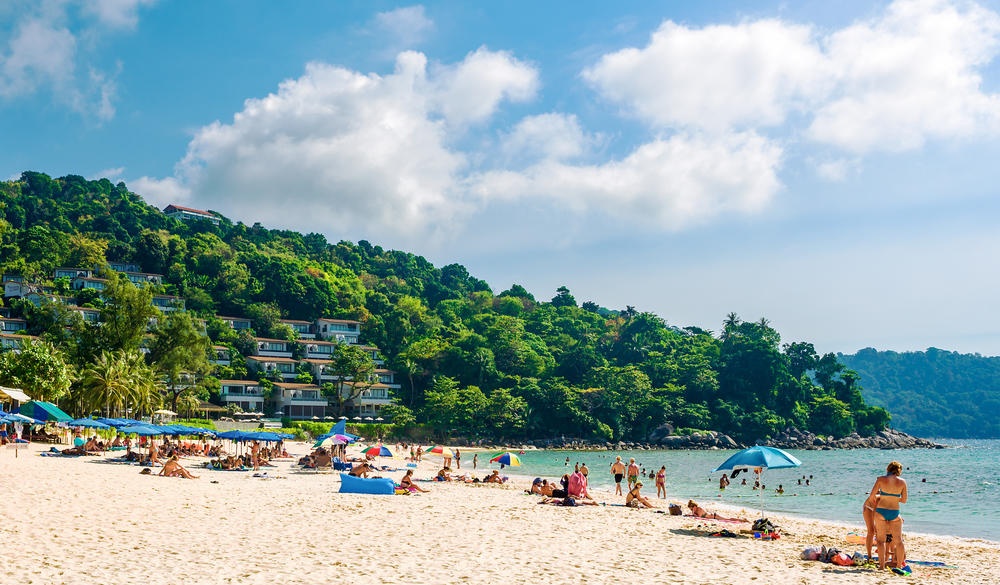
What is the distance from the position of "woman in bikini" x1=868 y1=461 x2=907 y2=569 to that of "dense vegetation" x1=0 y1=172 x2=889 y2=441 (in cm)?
6245

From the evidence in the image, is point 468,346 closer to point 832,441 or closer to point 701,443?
point 701,443

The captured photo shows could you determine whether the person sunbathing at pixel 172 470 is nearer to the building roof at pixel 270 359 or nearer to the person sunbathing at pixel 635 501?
the person sunbathing at pixel 635 501

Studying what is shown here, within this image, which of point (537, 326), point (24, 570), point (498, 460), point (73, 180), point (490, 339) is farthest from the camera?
point (73, 180)

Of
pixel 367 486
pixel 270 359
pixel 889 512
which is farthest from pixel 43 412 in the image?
pixel 270 359

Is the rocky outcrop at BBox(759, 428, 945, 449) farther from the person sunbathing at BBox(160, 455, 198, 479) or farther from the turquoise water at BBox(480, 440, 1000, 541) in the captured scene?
the person sunbathing at BBox(160, 455, 198, 479)

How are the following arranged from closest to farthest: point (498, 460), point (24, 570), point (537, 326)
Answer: point (24, 570) → point (498, 460) → point (537, 326)

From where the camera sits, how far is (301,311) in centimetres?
11600

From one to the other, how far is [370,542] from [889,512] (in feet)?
29.8

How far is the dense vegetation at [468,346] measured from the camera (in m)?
86.6

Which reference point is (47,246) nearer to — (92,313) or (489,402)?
(92,313)

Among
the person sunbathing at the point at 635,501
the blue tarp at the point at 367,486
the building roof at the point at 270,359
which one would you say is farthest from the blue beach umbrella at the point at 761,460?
the building roof at the point at 270,359

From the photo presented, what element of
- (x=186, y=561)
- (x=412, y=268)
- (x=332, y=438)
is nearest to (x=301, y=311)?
(x=412, y=268)

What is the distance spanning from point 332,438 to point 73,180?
159 metres

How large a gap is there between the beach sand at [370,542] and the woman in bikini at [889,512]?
17.6 inches
